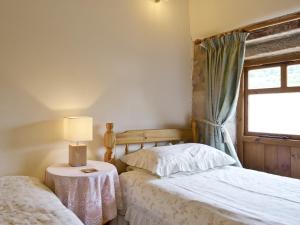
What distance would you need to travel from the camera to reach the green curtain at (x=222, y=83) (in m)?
3.09

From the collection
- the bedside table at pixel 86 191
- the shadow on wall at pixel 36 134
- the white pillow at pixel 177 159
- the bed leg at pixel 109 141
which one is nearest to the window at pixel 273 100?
the white pillow at pixel 177 159

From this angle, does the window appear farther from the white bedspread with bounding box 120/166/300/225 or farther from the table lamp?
the table lamp

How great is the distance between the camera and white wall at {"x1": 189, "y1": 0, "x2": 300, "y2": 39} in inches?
106

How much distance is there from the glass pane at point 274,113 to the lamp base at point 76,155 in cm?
197

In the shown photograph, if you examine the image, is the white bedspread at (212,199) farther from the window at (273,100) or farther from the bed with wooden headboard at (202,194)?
the window at (273,100)

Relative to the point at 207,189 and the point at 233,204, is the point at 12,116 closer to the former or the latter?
the point at 207,189

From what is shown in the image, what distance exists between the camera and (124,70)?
307 centimetres

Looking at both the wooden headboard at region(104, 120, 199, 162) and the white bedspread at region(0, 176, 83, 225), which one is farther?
the wooden headboard at region(104, 120, 199, 162)

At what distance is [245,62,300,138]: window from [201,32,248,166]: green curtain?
12.9 inches

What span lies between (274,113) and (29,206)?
102 inches

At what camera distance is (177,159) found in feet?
8.82

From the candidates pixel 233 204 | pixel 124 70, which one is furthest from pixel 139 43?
pixel 233 204

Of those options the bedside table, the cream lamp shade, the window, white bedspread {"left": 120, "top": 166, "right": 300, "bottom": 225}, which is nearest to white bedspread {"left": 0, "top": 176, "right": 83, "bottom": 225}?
the bedside table

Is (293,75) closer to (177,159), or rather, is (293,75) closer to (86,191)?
(177,159)
